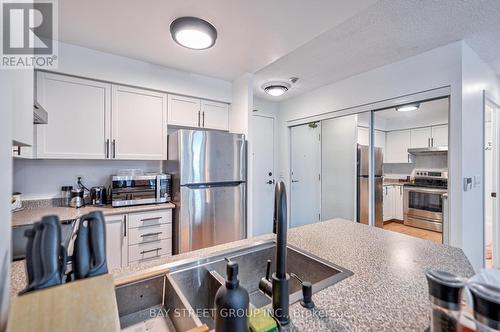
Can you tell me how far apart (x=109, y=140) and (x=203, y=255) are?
72.4 inches

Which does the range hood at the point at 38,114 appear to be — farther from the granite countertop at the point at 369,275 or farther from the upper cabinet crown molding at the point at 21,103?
the granite countertop at the point at 369,275

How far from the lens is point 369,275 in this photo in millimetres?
907

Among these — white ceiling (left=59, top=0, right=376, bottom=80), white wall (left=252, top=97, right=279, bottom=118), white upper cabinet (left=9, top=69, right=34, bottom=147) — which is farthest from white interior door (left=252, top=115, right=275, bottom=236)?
white upper cabinet (left=9, top=69, right=34, bottom=147)

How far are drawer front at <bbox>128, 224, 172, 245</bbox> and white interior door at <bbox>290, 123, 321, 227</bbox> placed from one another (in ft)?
7.66

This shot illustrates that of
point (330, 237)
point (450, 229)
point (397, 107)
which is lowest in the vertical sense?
point (450, 229)

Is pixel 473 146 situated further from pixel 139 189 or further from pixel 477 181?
pixel 139 189

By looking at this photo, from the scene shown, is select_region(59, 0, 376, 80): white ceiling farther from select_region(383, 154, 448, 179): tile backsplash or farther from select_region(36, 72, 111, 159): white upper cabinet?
select_region(383, 154, 448, 179): tile backsplash

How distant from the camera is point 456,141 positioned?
1975 mm

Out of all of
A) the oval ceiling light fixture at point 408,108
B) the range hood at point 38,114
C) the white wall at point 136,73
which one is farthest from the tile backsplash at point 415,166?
the range hood at point 38,114

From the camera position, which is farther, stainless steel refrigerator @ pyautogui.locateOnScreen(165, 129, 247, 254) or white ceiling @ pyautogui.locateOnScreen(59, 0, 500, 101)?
stainless steel refrigerator @ pyautogui.locateOnScreen(165, 129, 247, 254)

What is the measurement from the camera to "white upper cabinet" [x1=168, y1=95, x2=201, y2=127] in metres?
2.57

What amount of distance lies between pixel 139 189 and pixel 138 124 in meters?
0.73

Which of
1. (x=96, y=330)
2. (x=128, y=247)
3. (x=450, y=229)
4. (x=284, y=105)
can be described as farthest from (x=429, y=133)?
(x=128, y=247)

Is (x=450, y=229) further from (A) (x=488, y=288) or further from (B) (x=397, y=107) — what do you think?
(A) (x=488, y=288)
